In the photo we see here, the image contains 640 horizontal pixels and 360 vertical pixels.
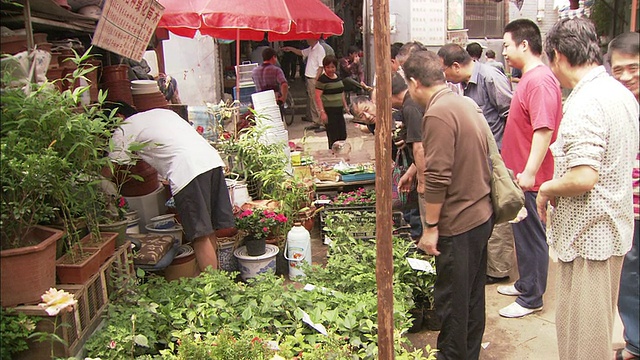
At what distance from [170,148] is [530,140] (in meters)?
2.63

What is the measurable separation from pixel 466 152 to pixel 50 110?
2.14 m

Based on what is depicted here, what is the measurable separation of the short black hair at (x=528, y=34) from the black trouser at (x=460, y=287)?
154 centimetres

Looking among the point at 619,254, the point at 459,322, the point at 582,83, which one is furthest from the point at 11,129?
the point at 619,254

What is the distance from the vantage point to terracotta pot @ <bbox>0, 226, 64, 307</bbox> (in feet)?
8.50

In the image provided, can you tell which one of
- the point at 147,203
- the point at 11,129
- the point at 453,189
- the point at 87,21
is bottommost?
the point at 147,203

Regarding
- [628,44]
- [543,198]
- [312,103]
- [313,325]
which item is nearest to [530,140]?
[543,198]

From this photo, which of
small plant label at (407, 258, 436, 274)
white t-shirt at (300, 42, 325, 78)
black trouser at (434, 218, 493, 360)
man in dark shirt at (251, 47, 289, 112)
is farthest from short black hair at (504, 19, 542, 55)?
white t-shirt at (300, 42, 325, 78)

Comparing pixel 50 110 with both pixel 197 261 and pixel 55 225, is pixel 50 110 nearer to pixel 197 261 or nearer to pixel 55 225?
pixel 55 225

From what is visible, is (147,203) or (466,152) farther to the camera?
(147,203)

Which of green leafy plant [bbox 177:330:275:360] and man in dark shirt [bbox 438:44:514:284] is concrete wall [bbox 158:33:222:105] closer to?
man in dark shirt [bbox 438:44:514:284]

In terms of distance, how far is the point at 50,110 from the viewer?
2705mm

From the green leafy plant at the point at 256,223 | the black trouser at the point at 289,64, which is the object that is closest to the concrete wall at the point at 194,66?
the black trouser at the point at 289,64

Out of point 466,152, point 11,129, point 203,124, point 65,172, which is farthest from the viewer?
point 203,124

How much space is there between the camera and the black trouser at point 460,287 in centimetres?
326
